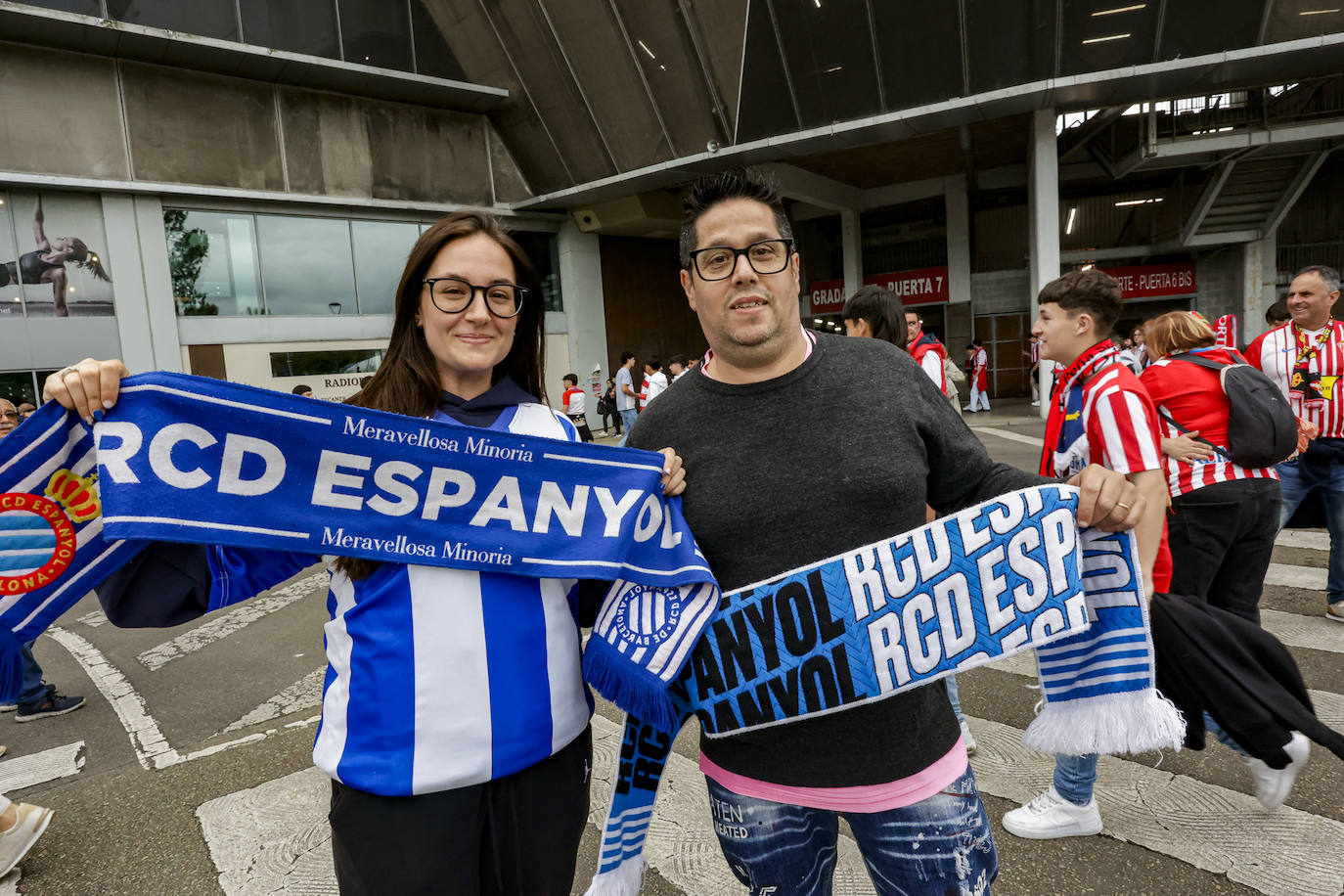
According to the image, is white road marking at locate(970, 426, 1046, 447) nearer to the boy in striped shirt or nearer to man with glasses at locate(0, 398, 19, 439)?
the boy in striped shirt

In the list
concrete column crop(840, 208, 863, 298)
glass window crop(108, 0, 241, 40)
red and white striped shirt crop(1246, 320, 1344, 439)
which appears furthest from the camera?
concrete column crop(840, 208, 863, 298)

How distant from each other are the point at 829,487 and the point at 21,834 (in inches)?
145

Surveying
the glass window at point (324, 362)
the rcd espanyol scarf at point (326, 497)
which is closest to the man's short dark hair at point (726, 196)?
the rcd espanyol scarf at point (326, 497)

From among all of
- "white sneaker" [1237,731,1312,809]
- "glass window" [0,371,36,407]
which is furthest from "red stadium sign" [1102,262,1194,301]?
"glass window" [0,371,36,407]

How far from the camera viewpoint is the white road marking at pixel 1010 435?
12.6 m

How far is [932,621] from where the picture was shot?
1.74m

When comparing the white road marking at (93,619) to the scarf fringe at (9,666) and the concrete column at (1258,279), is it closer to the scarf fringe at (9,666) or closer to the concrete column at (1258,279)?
the scarf fringe at (9,666)

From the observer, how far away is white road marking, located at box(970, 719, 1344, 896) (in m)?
2.52

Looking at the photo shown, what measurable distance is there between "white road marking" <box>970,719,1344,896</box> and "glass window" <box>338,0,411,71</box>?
18149 millimetres

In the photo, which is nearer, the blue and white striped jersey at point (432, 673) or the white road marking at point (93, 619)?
the blue and white striped jersey at point (432, 673)

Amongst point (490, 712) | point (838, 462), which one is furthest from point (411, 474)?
point (838, 462)

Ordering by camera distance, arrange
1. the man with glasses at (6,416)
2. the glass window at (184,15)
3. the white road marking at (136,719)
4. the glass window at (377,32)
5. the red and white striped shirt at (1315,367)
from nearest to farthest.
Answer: the white road marking at (136,719)
the red and white striped shirt at (1315,367)
the man with glasses at (6,416)
the glass window at (184,15)
the glass window at (377,32)

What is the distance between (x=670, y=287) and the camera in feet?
78.1

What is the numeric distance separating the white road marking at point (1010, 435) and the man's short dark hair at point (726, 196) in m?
11.7
